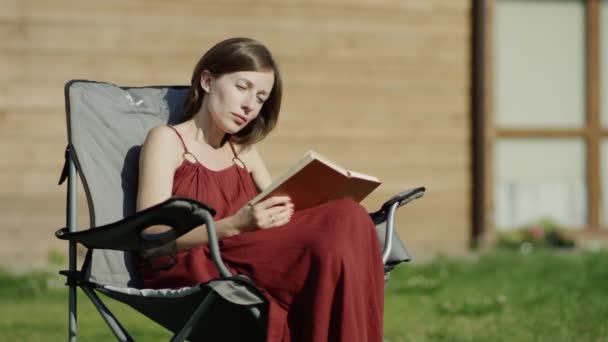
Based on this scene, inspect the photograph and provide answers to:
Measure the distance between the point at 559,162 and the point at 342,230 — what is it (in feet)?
15.9

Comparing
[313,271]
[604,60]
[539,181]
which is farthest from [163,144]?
[604,60]

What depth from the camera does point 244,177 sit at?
310 centimetres

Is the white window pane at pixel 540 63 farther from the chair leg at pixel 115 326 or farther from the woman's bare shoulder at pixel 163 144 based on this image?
the chair leg at pixel 115 326

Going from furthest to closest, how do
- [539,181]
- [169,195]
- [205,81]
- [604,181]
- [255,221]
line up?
[604,181]
[539,181]
[205,81]
[169,195]
[255,221]

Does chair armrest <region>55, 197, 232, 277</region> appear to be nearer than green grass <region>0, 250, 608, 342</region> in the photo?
Yes

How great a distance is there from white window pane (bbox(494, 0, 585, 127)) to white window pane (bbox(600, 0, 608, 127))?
138 mm

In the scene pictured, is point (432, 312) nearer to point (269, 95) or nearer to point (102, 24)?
point (269, 95)

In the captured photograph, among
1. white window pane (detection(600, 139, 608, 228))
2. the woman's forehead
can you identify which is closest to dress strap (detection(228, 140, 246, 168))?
the woman's forehead

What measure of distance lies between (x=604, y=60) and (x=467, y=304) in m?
3.28

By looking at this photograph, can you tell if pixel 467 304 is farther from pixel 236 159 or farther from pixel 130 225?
pixel 130 225

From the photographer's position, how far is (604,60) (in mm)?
7398

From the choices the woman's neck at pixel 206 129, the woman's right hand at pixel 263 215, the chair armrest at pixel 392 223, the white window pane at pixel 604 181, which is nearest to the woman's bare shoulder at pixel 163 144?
the woman's neck at pixel 206 129

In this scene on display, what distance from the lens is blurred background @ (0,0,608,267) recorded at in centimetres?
579

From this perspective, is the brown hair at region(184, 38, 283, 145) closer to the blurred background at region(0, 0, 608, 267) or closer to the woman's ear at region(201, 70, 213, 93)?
the woman's ear at region(201, 70, 213, 93)
